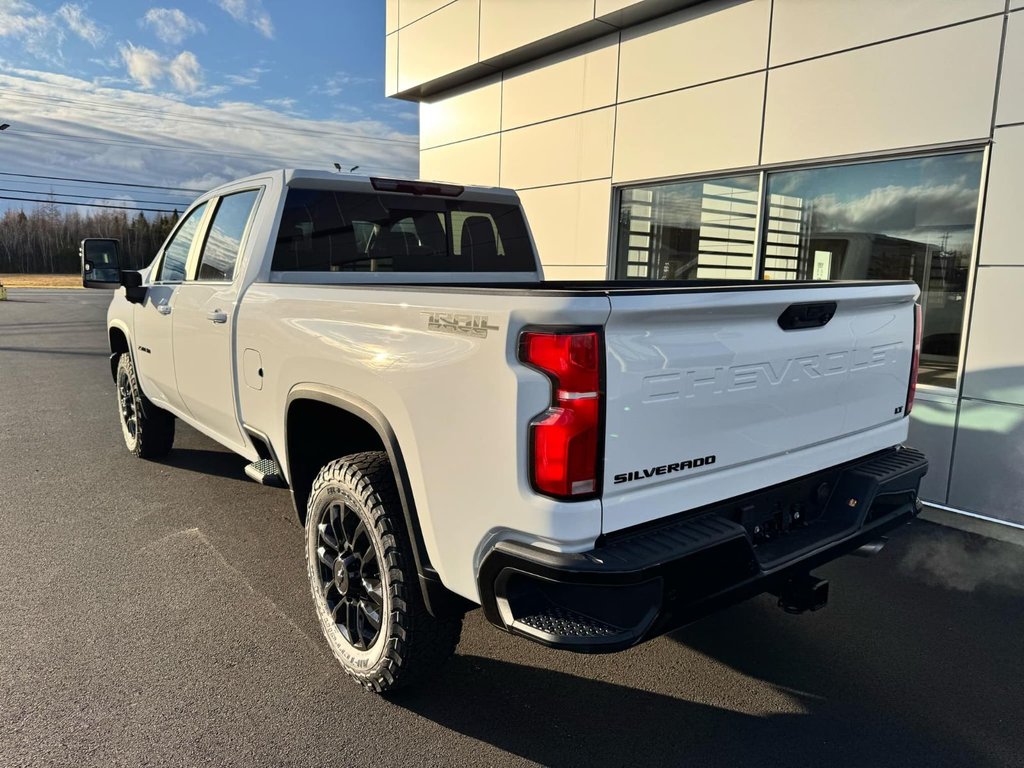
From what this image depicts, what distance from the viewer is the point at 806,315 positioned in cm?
256

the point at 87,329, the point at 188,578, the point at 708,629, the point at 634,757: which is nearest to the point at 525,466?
the point at 634,757

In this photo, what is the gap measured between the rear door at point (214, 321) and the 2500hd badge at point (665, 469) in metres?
2.45

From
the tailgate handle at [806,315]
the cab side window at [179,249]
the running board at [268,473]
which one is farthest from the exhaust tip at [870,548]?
the cab side window at [179,249]

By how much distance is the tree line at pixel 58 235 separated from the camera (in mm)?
72000

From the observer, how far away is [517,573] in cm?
208

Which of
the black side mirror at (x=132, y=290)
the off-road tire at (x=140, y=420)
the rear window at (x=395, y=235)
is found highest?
the rear window at (x=395, y=235)

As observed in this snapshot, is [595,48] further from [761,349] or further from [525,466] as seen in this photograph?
[525,466]

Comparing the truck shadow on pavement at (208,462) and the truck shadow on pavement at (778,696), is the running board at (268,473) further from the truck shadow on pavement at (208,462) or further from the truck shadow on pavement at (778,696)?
the truck shadow on pavement at (208,462)

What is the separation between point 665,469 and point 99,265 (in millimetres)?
4581

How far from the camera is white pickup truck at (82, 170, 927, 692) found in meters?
2.03

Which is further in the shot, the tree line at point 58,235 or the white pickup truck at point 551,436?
the tree line at point 58,235

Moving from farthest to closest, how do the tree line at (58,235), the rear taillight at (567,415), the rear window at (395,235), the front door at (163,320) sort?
the tree line at (58,235) < the front door at (163,320) < the rear window at (395,235) < the rear taillight at (567,415)

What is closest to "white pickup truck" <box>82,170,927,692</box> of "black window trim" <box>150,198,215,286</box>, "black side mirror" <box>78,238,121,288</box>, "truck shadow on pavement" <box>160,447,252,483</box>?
"black window trim" <box>150,198,215,286</box>

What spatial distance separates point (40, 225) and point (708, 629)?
9141 centimetres
